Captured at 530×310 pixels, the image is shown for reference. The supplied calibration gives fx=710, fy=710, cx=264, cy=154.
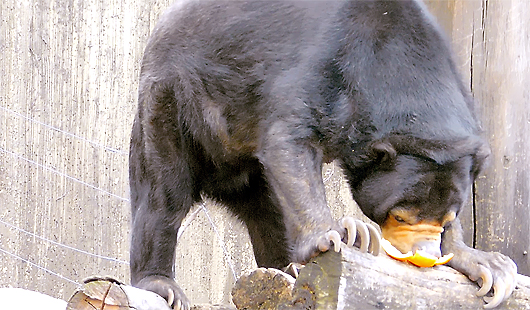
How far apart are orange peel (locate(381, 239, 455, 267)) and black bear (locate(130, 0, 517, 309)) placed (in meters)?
0.06

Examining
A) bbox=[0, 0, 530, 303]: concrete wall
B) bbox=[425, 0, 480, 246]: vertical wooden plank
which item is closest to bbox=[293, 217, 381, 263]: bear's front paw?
bbox=[425, 0, 480, 246]: vertical wooden plank

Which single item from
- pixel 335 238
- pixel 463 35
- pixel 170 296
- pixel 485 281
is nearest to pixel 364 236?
pixel 335 238

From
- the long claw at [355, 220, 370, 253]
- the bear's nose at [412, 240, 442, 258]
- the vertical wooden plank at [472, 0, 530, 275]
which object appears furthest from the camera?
the vertical wooden plank at [472, 0, 530, 275]

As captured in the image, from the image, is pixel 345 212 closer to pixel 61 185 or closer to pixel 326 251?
pixel 61 185

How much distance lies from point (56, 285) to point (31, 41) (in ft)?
6.07

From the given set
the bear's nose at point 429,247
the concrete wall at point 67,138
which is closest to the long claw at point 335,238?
the bear's nose at point 429,247

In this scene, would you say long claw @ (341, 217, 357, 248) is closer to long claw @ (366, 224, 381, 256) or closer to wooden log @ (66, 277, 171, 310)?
long claw @ (366, 224, 381, 256)

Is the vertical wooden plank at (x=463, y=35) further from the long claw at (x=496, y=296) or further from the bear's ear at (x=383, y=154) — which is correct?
the long claw at (x=496, y=296)

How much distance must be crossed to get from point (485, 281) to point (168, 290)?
1409 millimetres

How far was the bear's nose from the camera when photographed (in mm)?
2865

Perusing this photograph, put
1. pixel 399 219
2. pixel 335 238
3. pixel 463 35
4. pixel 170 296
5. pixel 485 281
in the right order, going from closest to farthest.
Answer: pixel 335 238, pixel 485 281, pixel 399 219, pixel 170 296, pixel 463 35

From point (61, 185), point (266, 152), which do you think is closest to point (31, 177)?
point (61, 185)

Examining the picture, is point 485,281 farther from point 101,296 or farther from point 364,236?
point 101,296

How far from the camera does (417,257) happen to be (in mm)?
2676
